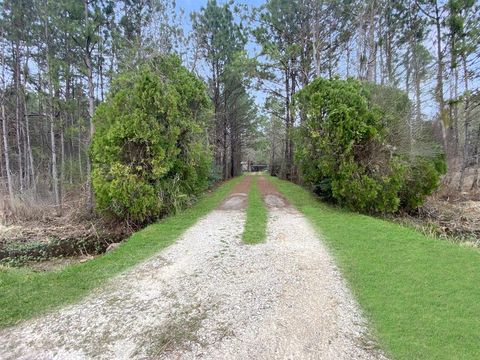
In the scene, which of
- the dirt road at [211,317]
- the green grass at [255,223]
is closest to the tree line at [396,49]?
the green grass at [255,223]

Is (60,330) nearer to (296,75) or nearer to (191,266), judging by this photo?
(191,266)

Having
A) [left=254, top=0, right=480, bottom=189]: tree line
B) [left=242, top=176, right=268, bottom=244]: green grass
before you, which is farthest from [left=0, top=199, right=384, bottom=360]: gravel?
[left=254, top=0, right=480, bottom=189]: tree line

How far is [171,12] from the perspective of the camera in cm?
1269

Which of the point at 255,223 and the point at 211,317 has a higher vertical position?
the point at 255,223

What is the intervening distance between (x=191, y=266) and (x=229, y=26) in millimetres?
16531

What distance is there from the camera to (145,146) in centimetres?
749

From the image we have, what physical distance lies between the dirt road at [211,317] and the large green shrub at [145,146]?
3183 millimetres

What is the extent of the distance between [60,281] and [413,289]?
466 cm

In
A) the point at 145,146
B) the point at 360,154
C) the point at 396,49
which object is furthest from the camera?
the point at 396,49

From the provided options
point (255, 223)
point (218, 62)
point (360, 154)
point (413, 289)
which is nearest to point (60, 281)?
point (255, 223)

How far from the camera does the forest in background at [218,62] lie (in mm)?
9727

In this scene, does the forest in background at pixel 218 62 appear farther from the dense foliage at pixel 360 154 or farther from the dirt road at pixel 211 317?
the dirt road at pixel 211 317

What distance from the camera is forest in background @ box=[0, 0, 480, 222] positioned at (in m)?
9.73

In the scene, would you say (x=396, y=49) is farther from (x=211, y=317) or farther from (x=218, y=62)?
(x=211, y=317)
